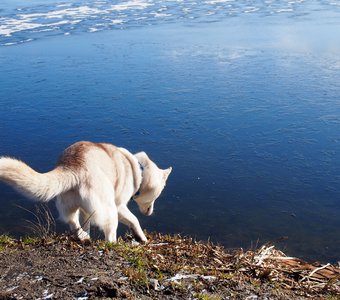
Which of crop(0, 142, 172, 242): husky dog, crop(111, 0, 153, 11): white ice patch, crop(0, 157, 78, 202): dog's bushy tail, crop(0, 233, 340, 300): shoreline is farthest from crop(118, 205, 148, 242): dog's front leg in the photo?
crop(111, 0, 153, 11): white ice patch

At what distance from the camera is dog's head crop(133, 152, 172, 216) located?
632 cm

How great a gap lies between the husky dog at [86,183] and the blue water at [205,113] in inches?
52.7

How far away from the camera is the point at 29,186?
4.41m

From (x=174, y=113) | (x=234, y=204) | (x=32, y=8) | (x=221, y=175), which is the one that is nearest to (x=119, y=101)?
(x=174, y=113)

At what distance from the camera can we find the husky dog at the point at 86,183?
442cm

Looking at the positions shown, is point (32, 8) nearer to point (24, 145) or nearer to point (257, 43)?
point (257, 43)

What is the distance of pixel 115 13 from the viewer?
2302 centimetres

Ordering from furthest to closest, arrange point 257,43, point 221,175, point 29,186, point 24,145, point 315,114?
point 257,43, point 315,114, point 24,145, point 221,175, point 29,186

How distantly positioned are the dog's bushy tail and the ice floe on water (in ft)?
44.3

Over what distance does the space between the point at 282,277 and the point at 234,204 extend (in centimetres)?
286

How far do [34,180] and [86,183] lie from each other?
68cm

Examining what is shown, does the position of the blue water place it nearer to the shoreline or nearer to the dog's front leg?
the dog's front leg

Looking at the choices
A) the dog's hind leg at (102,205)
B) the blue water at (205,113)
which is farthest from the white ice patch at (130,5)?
the dog's hind leg at (102,205)

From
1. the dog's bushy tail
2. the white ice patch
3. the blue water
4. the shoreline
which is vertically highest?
the dog's bushy tail
